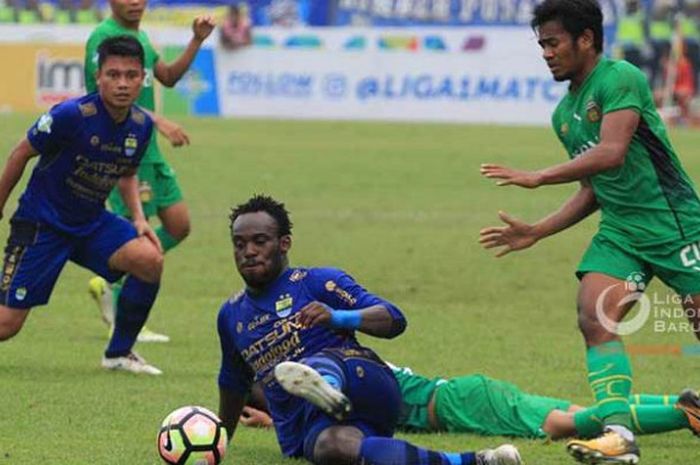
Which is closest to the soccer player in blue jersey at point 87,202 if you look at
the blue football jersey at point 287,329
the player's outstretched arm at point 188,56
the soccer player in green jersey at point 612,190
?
the player's outstretched arm at point 188,56

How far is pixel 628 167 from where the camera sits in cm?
830

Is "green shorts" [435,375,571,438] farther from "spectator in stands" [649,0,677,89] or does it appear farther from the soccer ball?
"spectator in stands" [649,0,677,89]

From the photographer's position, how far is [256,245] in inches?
305

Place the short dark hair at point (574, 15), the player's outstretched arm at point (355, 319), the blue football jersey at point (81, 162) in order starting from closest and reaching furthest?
1. the player's outstretched arm at point (355, 319)
2. the short dark hair at point (574, 15)
3. the blue football jersey at point (81, 162)

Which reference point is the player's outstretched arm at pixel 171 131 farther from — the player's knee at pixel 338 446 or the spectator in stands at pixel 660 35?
Result: the spectator in stands at pixel 660 35

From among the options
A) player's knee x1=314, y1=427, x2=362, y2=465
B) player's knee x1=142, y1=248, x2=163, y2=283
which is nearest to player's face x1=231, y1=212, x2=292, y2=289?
player's knee x1=314, y1=427, x2=362, y2=465

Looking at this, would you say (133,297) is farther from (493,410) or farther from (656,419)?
(656,419)

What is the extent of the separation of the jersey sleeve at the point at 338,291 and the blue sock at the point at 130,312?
9.84 ft

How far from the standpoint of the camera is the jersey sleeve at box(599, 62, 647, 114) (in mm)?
8117

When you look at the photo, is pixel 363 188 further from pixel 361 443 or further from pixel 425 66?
pixel 361 443

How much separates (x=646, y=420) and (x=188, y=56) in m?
4.90

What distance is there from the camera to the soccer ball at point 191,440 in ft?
25.0

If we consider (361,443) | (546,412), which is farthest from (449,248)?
(361,443)

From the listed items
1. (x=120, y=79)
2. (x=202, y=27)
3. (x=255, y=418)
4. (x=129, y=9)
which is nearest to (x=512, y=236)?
(x=255, y=418)
